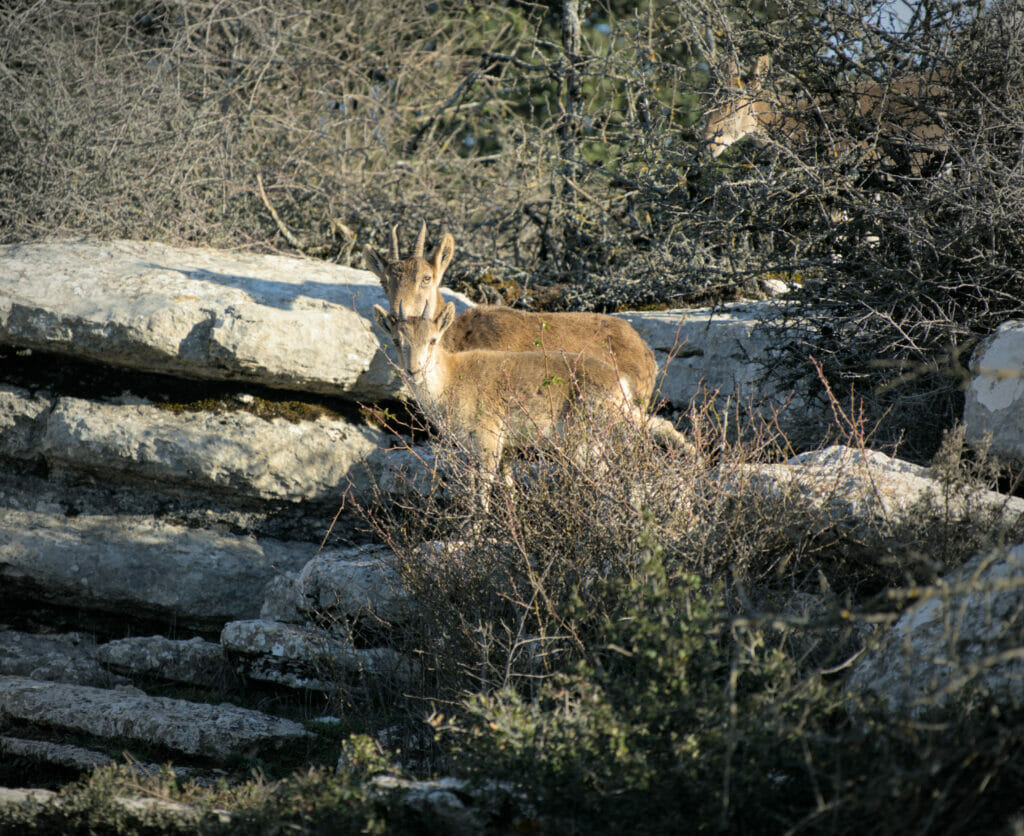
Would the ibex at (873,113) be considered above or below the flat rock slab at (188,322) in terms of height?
above

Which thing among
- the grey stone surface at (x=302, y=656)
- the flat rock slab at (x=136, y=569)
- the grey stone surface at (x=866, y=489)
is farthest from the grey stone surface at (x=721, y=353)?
the flat rock slab at (x=136, y=569)

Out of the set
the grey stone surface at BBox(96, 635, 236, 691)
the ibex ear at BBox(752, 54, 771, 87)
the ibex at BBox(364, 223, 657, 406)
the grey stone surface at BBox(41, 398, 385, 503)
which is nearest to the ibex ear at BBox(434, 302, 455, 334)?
the ibex at BBox(364, 223, 657, 406)

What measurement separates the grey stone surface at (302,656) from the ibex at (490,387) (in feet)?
4.43

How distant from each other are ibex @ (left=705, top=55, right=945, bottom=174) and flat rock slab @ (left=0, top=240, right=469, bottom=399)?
123 inches

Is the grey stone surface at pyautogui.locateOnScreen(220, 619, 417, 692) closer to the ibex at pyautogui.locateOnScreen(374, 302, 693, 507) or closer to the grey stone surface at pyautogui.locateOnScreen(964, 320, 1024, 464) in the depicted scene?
the ibex at pyautogui.locateOnScreen(374, 302, 693, 507)

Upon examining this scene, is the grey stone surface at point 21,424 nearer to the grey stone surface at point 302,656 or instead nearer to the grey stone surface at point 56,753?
the grey stone surface at point 302,656

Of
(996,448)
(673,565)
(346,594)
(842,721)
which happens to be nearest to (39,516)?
(346,594)

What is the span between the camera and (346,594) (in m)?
5.57

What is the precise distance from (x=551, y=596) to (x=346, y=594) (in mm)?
1629

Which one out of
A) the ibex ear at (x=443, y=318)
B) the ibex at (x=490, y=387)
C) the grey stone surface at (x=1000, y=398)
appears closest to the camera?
the grey stone surface at (x=1000, y=398)

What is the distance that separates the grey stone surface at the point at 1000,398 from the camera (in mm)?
5348

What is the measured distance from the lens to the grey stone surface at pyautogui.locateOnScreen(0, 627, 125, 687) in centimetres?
564

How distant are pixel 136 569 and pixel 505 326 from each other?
324cm

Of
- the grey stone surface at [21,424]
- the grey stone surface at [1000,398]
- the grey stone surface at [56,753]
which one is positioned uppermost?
the grey stone surface at [21,424]
